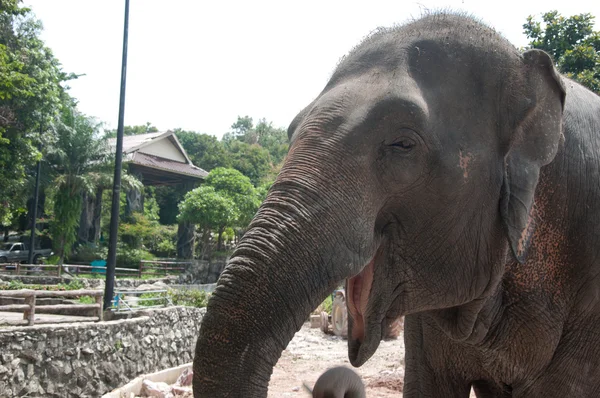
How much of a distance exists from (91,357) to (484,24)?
11.4 metres

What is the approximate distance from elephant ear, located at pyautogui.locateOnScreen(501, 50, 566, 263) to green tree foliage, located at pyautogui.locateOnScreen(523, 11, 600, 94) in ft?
32.3

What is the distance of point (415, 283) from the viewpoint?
6.63 ft

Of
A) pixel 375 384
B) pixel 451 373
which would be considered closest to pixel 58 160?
pixel 375 384

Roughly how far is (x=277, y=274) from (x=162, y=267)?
99.2 feet

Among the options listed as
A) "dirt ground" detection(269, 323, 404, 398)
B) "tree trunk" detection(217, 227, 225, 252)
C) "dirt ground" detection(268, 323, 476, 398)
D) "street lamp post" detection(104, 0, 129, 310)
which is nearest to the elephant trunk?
"dirt ground" detection(268, 323, 476, 398)

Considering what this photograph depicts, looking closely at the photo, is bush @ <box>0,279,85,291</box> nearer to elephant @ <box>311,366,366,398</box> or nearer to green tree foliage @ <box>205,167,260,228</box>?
green tree foliage @ <box>205,167,260,228</box>

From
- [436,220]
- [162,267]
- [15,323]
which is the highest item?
[436,220]

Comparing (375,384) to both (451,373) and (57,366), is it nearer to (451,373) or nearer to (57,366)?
(57,366)

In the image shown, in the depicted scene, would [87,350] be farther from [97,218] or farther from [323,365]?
[97,218]

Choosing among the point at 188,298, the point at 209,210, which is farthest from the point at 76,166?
the point at 188,298

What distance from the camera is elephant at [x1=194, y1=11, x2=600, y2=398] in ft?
5.34

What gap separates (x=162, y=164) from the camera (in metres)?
37.7

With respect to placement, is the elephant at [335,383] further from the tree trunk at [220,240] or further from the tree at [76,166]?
the tree at [76,166]

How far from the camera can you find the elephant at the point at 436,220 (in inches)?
64.1
